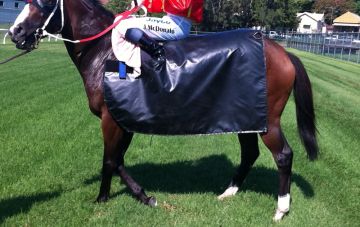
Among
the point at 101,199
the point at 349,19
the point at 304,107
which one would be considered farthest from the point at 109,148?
the point at 349,19

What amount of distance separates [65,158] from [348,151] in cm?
467

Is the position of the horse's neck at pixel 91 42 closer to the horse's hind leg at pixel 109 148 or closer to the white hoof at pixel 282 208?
the horse's hind leg at pixel 109 148

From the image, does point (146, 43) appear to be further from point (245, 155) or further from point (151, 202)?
point (245, 155)

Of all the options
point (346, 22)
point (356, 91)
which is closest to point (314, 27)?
point (346, 22)

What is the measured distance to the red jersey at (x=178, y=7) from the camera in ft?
17.0

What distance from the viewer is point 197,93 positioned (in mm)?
5250

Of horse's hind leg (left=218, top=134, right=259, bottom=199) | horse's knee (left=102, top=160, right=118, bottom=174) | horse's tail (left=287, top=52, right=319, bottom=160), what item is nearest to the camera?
horse's knee (left=102, top=160, right=118, bottom=174)

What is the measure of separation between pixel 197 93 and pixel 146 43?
30.6 inches

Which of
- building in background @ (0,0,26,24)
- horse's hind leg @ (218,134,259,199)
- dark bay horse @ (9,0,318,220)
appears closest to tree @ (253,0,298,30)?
building in background @ (0,0,26,24)

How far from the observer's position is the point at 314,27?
382 feet

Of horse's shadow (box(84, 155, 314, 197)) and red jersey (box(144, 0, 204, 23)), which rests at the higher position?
red jersey (box(144, 0, 204, 23))

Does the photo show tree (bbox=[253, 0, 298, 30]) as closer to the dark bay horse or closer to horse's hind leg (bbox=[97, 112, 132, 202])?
the dark bay horse

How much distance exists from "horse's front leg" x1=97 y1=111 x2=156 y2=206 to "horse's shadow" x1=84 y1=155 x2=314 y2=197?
0.46 metres

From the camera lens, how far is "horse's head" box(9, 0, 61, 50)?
5.02 m
